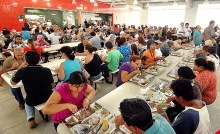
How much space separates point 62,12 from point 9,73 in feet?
35.5

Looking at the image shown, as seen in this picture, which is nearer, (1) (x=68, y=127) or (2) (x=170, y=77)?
(1) (x=68, y=127)

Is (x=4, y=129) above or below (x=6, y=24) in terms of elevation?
below

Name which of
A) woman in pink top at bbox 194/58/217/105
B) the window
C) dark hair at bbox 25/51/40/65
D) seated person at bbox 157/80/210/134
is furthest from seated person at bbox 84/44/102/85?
the window

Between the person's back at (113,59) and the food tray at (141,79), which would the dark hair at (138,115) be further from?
the person's back at (113,59)

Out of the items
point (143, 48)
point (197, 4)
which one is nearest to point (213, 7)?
point (197, 4)

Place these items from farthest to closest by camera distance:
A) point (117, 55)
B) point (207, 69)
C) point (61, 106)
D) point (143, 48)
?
point (143, 48) → point (117, 55) → point (207, 69) → point (61, 106)

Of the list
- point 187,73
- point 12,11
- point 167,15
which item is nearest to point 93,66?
point 187,73

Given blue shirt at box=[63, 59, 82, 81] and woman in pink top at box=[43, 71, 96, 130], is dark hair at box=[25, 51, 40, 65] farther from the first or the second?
woman in pink top at box=[43, 71, 96, 130]

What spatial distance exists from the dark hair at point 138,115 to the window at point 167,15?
1577 centimetres

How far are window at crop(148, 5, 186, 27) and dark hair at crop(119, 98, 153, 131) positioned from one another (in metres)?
15.8

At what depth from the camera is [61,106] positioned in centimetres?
163

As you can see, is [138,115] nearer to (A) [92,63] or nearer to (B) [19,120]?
(A) [92,63]

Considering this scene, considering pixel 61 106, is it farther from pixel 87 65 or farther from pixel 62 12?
pixel 62 12

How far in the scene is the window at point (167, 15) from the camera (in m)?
14.1
